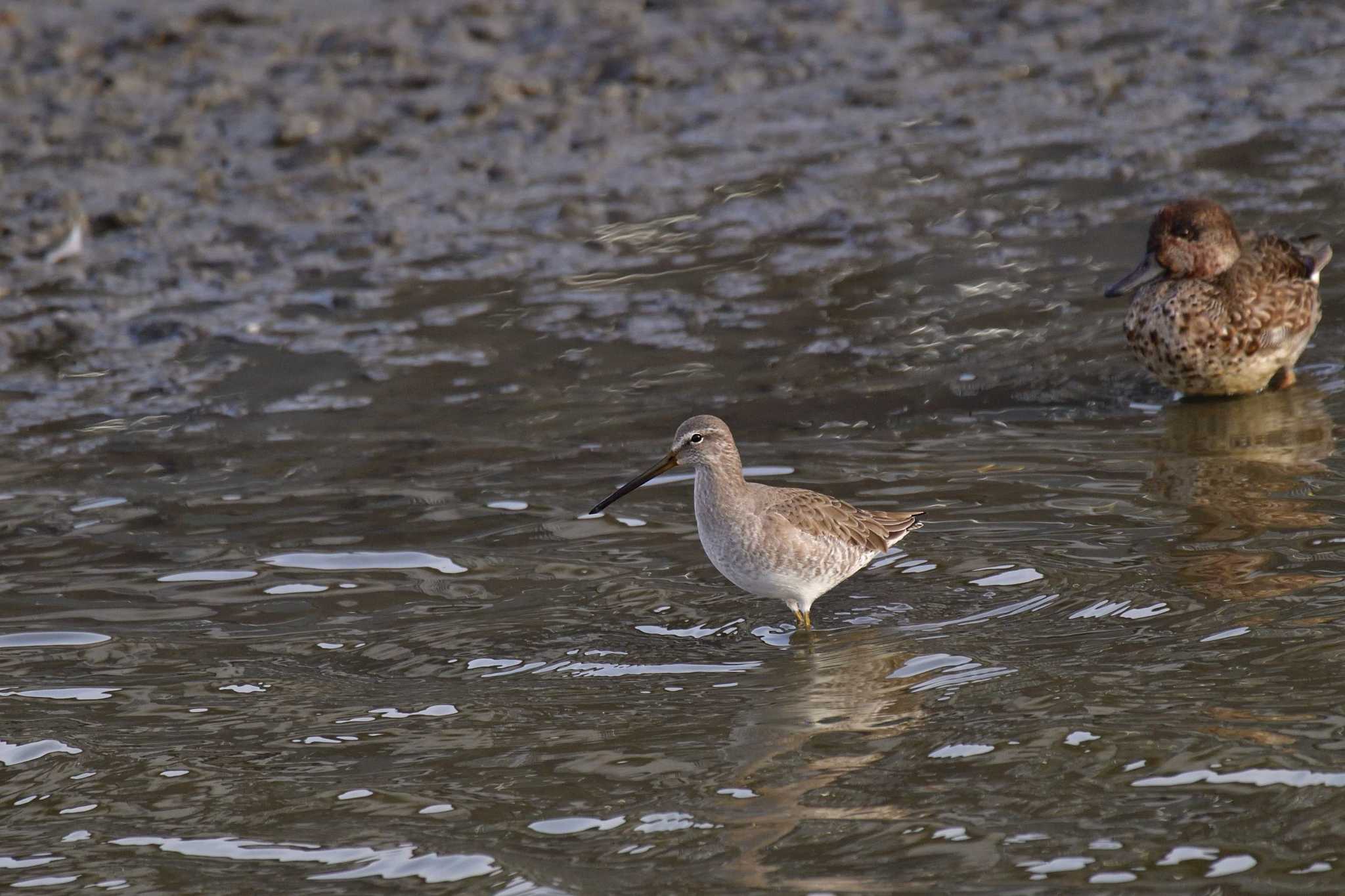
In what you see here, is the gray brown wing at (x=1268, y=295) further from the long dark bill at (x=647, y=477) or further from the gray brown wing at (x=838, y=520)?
the long dark bill at (x=647, y=477)

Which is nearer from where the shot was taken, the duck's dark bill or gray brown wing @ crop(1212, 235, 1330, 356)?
gray brown wing @ crop(1212, 235, 1330, 356)

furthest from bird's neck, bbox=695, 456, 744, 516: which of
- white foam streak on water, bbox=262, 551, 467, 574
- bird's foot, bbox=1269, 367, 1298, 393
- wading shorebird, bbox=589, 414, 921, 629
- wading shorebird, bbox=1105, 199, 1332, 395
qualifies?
bird's foot, bbox=1269, 367, 1298, 393

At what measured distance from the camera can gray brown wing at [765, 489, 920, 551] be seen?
725 cm

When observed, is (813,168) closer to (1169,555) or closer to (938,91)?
(938,91)

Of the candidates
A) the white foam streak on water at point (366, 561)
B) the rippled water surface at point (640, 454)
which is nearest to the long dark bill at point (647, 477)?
the rippled water surface at point (640, 454)

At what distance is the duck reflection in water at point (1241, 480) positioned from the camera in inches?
284

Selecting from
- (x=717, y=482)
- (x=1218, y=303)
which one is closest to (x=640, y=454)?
(x=717, y=482)

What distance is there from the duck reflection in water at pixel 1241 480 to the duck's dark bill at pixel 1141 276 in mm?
727

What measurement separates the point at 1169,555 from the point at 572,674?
2585mm

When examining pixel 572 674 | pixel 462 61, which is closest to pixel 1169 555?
pixel 572 674

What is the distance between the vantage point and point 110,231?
42.5 feet

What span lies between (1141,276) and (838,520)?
363 centimetres

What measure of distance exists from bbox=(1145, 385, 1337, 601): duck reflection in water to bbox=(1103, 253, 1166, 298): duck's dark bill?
0.73 metres

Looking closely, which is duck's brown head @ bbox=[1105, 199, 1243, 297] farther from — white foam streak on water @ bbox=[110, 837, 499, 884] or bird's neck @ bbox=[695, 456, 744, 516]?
white foam streak on water @ bbox=[110, 837, 499, 884]
